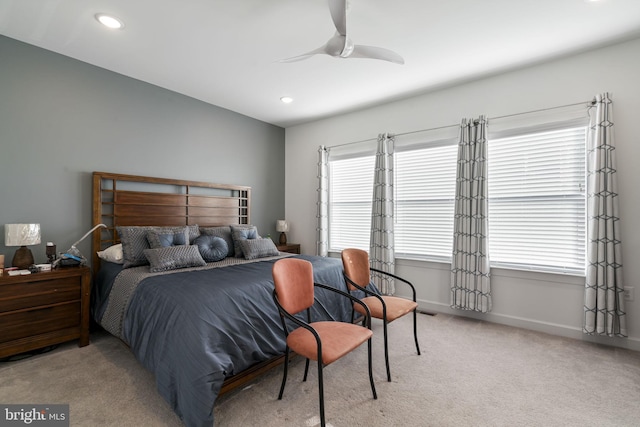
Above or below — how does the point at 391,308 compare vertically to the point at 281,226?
below

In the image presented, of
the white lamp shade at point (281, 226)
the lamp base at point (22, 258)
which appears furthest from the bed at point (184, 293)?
the white lamp shade at point (281, 226)

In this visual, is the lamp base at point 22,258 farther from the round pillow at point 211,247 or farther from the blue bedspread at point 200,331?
the round pillow at point 211,247

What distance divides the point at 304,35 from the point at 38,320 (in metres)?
3.39

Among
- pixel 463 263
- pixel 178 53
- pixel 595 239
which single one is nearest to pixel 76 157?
pixel 178 53

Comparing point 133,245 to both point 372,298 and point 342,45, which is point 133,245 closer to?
point 372,298

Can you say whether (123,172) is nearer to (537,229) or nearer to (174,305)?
(174,305)

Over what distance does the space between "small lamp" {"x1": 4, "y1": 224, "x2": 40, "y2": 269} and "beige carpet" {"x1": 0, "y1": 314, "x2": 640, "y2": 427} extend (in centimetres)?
83

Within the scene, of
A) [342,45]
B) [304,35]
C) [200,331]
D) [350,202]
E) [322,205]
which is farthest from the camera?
[322,205]

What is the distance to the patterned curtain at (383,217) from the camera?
13.7ft

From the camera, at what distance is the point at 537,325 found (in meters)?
3.21

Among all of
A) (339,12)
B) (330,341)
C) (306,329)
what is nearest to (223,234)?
(306,329)

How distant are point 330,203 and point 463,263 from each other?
2.26 metres

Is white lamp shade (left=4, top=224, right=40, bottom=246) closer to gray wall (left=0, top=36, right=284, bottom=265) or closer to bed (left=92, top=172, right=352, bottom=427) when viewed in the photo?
gray wall (left=0, top=36, right=284, bottom=265)

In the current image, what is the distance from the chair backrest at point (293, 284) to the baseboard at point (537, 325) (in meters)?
2.32
